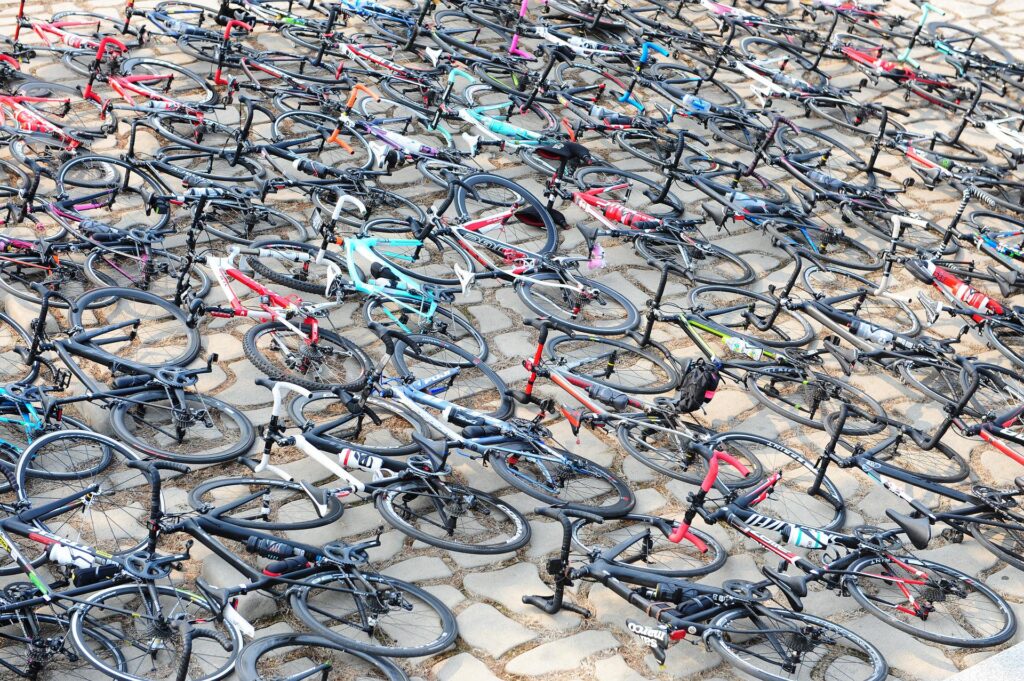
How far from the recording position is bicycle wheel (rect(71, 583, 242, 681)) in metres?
6.35

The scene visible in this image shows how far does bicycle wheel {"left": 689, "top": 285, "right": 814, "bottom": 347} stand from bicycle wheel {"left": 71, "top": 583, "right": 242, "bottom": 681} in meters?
5.09

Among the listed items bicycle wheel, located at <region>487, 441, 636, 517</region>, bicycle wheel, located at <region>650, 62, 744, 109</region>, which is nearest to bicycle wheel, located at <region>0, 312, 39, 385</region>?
bicycle wheel, located at <region>487, 441, 636, 517</region>

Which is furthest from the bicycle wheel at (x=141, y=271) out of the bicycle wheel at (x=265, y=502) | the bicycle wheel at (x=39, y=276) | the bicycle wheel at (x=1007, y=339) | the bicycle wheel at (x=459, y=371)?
the bicycle wheel at (x=1007, y=339)

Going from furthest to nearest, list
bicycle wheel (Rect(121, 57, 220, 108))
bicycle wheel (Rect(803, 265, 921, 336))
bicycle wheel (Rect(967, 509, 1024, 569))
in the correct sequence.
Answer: bicycle wheel (Rect(121, 57, 220, 108)), bicycle wheel (Rect(803, 265, 921, 336)), bicycle wheel (Rect(967, 509, 1024, 569))

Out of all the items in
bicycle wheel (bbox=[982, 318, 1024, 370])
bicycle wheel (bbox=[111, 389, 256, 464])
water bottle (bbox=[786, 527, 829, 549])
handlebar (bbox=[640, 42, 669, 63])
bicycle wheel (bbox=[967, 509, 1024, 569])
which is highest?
handlebar (bbox=[640, 42, 669, 63])

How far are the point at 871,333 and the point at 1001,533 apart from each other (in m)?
2.10

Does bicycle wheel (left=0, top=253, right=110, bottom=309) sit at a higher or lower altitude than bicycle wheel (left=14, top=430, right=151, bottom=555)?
higher

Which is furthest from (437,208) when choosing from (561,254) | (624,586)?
(624,586)

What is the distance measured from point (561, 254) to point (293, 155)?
102 inches

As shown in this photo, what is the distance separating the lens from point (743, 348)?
9.56m

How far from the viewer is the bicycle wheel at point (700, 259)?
11008mm

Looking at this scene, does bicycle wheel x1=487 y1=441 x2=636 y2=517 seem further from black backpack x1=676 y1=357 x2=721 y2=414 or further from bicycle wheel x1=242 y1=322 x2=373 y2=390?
bicycle wheel x1=242 y1=322 x2=373 y2=390

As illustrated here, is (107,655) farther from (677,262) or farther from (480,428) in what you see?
(677,262)

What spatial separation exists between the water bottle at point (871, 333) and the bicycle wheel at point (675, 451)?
6.53 feet
